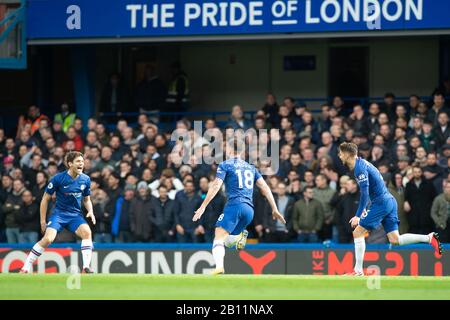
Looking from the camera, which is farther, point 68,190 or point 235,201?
point 68,190

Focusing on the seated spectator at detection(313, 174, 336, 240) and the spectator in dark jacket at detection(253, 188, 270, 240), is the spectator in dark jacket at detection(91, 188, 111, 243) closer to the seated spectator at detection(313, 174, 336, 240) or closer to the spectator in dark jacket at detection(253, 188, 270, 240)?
the spectator in dark jacket at detection(253, 188, 270, 240)

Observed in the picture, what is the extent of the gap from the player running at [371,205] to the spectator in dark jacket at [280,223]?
13.7 ft

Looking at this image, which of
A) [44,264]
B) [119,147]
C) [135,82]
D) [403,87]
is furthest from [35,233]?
[403,87]

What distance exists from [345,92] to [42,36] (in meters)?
6.65

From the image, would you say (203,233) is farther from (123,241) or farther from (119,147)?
(119,147)

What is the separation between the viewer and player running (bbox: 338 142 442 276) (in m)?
16.2

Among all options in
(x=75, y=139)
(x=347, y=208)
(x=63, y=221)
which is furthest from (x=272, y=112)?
(x=63, y=221)

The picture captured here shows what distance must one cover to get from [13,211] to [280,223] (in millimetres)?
5099

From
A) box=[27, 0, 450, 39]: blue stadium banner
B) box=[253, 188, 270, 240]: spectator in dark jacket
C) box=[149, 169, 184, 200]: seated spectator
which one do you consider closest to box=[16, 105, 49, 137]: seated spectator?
box=[27, 0, 450, 39]: blue stadium banner

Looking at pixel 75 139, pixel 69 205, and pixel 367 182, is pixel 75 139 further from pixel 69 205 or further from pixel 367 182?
pixel 367 182

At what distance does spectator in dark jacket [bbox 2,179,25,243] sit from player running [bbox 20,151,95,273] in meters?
4.92

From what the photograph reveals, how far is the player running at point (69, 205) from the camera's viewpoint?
693 inches

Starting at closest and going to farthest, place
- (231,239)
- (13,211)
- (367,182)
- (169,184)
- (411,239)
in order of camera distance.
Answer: (367,182), (411,239), (231,239), (169,184), (13,211)

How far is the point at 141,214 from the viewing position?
70.7ft
